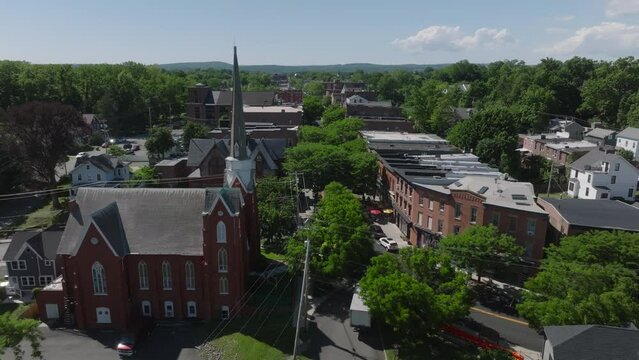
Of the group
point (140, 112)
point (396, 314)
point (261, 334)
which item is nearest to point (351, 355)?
point (396, 314)

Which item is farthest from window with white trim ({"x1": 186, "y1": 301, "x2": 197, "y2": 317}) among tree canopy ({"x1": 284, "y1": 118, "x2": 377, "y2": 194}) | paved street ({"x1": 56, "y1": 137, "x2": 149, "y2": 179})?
paved street ({"x1": 56, "y1": 137, "x2": 149, "y2": 179})

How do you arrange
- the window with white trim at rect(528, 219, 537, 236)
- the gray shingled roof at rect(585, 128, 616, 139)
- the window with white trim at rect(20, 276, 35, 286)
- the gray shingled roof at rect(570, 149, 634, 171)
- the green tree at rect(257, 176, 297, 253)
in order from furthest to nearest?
the gray shingled roof at rect(585, 128, 616, 139), the gray shingled roof at rect(570, 149, 634, 171), the green tree at rect(257, 176, 297, 253), the window with white trim at rect(528, 219, 537, 236), the window with white trim at rect(20, 276, 35, 286)

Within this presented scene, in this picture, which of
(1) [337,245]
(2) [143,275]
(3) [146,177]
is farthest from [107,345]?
(3) [146,177]

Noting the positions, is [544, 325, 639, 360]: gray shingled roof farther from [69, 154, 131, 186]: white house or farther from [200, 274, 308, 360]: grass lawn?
[69, 154, 131, 186]: white house

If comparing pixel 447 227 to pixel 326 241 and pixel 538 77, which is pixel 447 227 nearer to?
pixel 326 241

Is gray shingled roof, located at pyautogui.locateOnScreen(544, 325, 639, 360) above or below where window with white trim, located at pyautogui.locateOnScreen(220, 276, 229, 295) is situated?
above

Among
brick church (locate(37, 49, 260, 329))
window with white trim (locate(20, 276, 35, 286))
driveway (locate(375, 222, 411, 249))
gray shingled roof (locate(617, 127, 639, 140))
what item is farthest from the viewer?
gray shingled roof (locate(617, 127, 639, 140))
